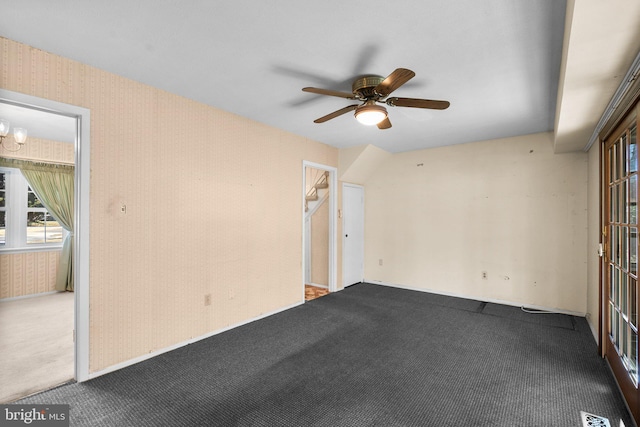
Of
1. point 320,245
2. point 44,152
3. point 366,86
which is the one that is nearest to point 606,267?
point 366,86

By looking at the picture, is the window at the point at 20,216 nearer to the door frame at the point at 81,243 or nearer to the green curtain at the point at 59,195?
the green curtain at the point at 59,195

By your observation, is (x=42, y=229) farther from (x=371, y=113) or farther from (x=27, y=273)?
(x=371, y=113)

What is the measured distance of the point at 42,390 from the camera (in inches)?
85.6

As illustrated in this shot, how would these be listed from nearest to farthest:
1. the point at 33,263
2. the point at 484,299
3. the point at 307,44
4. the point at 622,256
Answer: the point at 307,44 → the point at 622,256 → the point at 484,299 → the point at 33,263

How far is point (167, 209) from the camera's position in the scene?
9.25 feet

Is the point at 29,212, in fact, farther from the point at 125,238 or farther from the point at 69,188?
the point at 125,238

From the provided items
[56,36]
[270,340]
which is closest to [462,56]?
[56,36]

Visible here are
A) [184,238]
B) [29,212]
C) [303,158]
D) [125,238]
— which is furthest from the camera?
[29,212]

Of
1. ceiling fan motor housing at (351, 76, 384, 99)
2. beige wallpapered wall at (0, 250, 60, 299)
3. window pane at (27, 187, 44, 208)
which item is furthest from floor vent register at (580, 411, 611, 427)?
window pane at (27, 187, 44, 208)

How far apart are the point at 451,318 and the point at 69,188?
6.29 meters

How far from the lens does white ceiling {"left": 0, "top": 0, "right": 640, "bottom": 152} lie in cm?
167

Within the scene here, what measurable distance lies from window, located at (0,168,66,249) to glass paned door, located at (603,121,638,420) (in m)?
7.26

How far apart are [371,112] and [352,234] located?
3274mm

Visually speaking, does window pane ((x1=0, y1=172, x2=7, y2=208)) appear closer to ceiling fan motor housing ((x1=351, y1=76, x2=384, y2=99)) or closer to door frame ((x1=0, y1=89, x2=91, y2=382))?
door frame ((x1=0, y1=89, x2=91, y2=382))
